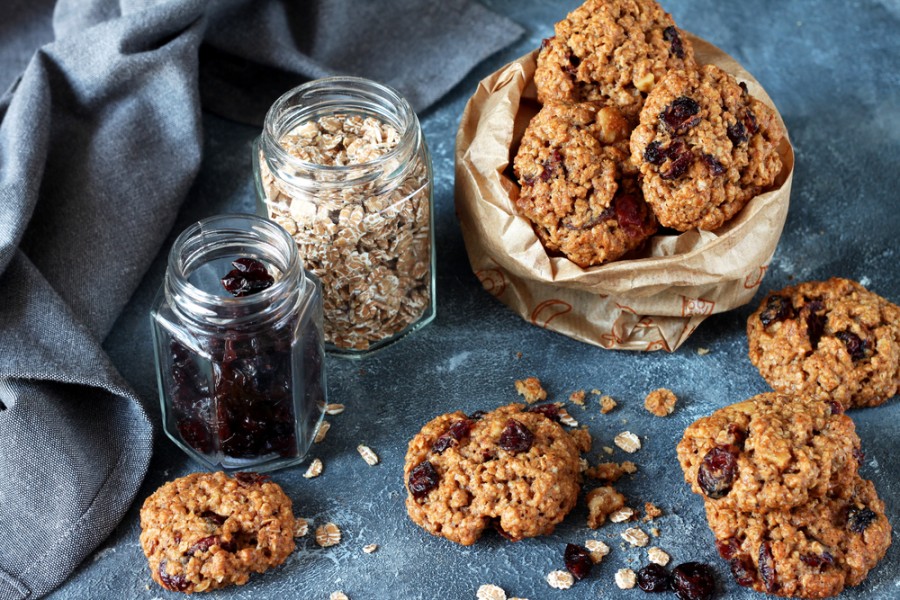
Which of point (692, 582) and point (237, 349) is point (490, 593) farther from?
point (237, 349)

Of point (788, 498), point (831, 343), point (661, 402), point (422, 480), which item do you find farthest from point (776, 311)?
point (422, 480)

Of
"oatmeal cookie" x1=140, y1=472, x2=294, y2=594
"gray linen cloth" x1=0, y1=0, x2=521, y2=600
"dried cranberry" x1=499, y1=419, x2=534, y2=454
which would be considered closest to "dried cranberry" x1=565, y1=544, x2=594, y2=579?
"dried cranberry" x1=499, y1=419, x2=534, y2=454

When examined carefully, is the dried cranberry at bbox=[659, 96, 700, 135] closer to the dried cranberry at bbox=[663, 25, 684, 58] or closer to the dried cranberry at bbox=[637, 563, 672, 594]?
Result: the dried cranberry at bbox=[663, 25, 684, 58]

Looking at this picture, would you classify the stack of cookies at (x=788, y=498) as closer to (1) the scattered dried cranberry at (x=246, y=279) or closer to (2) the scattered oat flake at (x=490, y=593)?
(2) the scattered oat flake at (x=490, y=593)

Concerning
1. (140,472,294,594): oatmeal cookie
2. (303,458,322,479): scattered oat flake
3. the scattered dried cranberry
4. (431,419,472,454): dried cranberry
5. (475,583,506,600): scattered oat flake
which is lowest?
(475,583,506,600): scattered oat flake

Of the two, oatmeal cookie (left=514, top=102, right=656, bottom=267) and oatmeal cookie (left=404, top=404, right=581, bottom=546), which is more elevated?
oatmeal cookie (left=514, top=102, right=656, bottom=267)

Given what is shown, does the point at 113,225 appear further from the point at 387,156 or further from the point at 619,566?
the point at 619,566

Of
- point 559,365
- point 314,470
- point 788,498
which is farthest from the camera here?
point 559,365
